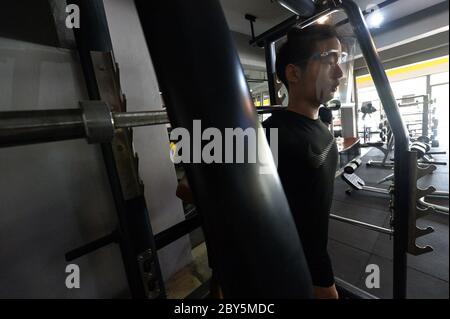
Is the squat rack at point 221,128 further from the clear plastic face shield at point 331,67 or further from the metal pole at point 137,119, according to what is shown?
the clear plastic face shield at point 331,67

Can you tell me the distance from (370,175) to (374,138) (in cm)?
217

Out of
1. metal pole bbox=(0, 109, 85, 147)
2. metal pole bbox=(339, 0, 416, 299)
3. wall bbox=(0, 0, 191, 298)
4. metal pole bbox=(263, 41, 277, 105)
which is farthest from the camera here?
metal pole bbox=(263, 41, 277, 105)

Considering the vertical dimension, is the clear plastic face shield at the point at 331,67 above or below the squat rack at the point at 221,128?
above

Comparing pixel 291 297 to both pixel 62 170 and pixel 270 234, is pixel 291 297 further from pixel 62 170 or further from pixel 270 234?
pixel 62 170

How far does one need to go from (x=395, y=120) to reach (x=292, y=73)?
402 millimetres

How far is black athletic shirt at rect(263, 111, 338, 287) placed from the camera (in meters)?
0.71

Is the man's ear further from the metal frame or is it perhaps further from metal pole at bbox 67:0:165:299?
metal pole at bbox 67:0:165:299

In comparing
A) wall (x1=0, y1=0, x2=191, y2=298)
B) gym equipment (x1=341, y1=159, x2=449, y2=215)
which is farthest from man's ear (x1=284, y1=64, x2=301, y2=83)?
wall (x1=0, y1=0, x2=191, y2=298)

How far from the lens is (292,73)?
32.0 inches

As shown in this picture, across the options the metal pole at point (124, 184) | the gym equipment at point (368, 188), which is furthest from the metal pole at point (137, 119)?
the gym equipment at point (368, 188)

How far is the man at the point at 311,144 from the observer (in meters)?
0.72

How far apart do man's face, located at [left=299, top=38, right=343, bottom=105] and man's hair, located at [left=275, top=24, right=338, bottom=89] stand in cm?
2

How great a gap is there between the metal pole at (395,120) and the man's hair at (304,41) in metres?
0.15
